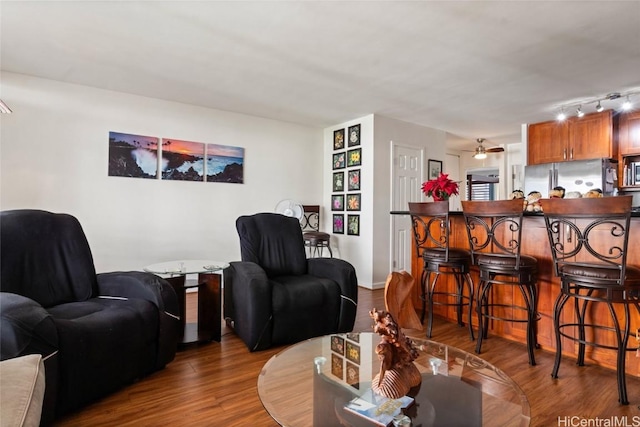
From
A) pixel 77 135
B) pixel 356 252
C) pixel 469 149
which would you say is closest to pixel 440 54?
pixel 356 252

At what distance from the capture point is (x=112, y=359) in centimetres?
185

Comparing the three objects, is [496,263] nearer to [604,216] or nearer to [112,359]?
[604,216]

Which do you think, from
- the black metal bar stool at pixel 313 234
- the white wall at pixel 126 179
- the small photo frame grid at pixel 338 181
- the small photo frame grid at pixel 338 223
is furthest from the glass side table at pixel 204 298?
the small photo frame grid at pixel 338 181

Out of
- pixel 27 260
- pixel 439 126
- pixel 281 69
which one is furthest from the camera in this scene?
pixel 439 126

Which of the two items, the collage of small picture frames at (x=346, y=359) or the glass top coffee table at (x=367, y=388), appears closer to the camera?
the glass top coffee table at (x=367, y=388)

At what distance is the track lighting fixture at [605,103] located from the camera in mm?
3787

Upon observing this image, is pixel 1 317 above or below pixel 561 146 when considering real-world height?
below

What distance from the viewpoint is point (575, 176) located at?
461 cm

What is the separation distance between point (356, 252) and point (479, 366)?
136 inches

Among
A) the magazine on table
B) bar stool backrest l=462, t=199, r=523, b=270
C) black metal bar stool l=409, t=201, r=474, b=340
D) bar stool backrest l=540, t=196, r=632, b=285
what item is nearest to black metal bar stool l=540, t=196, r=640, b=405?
bar stool backrest l=540, t=196, r=632, b=285

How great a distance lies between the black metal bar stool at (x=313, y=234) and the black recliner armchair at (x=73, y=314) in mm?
2632

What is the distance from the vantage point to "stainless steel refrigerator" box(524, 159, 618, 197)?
4391mm

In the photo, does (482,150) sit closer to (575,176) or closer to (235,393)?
(575,176)

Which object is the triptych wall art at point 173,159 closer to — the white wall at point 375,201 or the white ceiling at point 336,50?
the white ceiling at point 336,50
